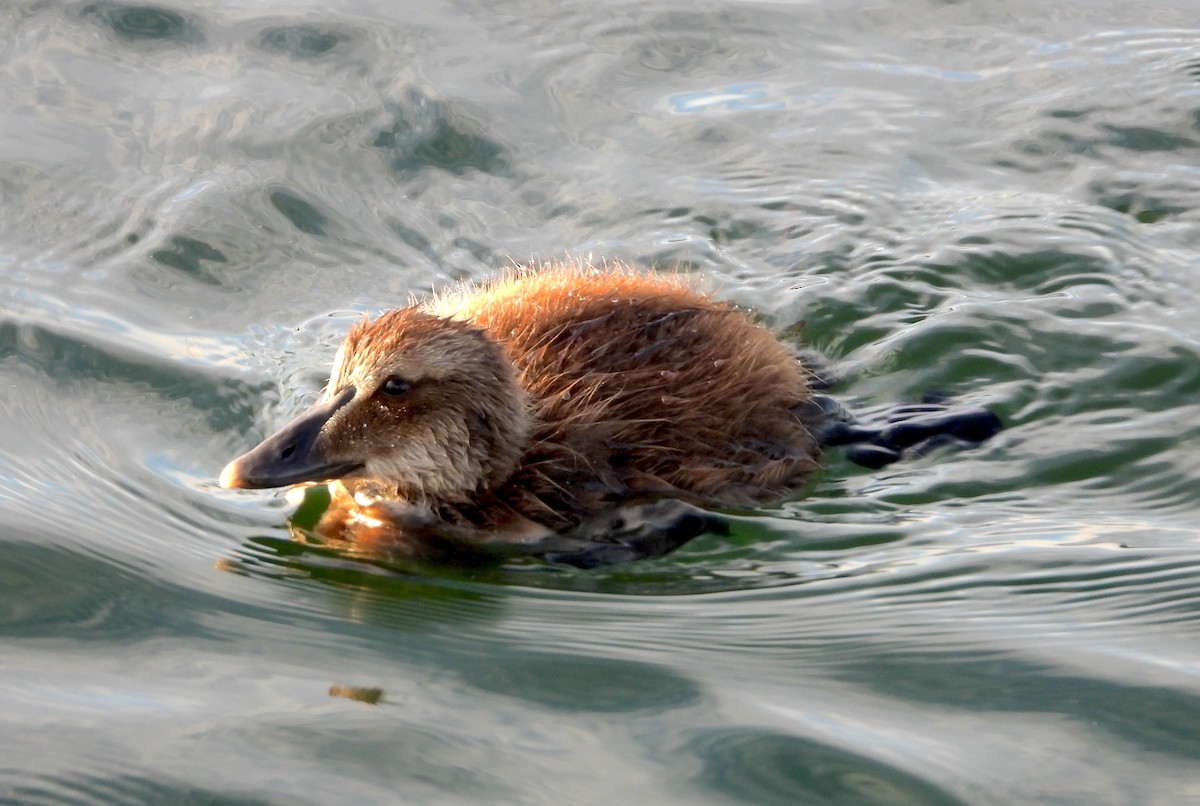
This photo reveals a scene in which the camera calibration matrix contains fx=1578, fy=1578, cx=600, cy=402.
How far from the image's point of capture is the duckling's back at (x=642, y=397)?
5.83 metres

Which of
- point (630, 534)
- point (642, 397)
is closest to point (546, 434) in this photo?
point (642, 397)

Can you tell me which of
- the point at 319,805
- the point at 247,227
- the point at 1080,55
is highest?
the point at 1080,55

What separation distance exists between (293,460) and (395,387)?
0.45 m

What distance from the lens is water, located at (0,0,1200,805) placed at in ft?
14.1

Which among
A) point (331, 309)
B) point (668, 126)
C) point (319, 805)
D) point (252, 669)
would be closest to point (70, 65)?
point (331, 309)

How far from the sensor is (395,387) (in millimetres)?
5652

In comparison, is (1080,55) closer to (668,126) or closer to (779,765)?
(668,126)

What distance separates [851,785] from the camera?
13.6ft

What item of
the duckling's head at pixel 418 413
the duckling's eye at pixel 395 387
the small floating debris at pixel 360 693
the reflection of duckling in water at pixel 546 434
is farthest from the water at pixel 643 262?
the duckling's eye at pixel 395 387

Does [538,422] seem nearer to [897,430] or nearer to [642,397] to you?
[642,397]

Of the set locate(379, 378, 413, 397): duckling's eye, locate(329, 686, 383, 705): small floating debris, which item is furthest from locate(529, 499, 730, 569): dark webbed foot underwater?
locate(329, 686, 383, 705): small floating debris

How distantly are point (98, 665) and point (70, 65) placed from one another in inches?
217

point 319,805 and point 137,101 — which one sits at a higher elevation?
point 137,101

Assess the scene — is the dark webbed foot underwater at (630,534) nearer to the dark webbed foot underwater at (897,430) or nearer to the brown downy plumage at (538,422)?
the brown downy plumage at (538,422)
